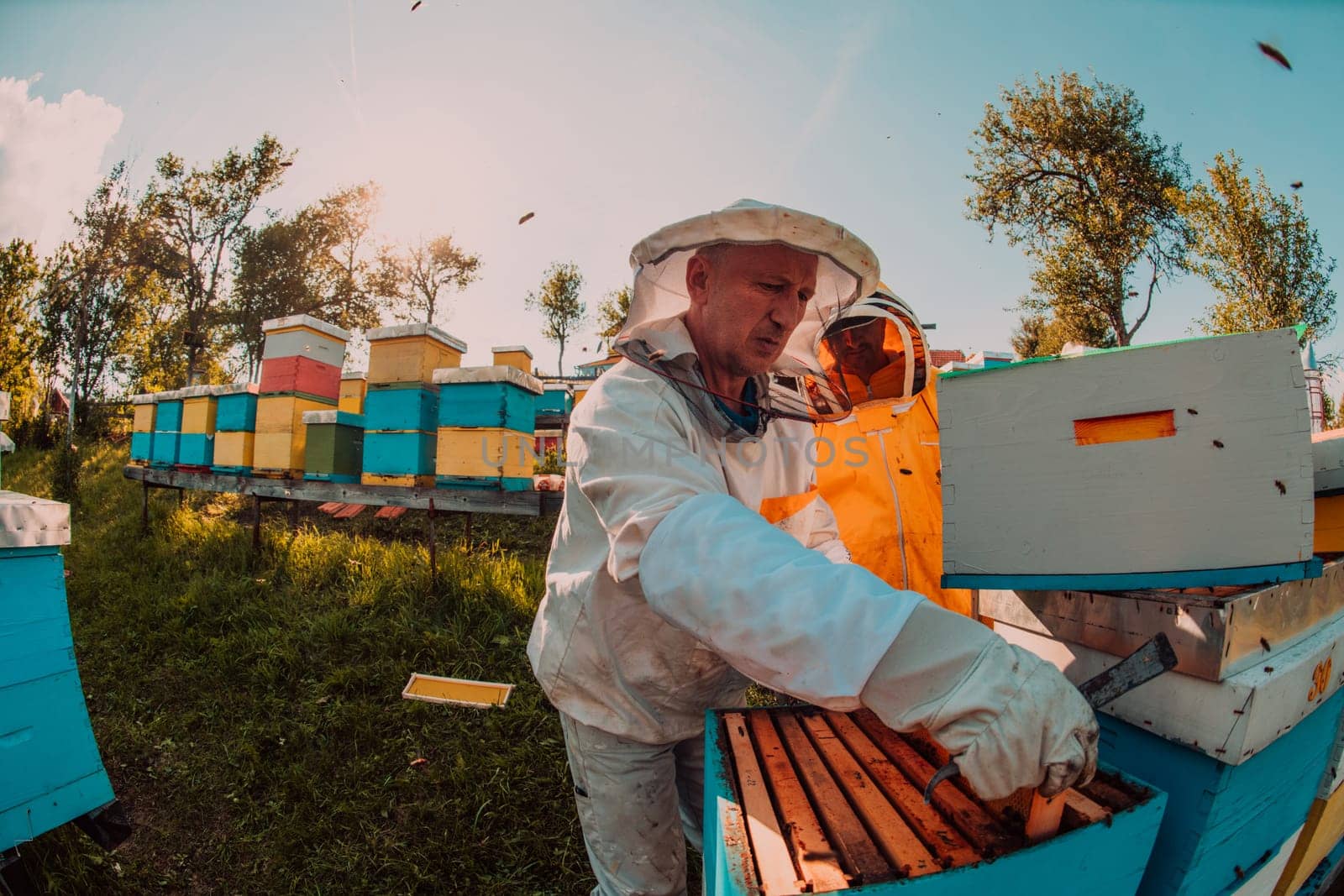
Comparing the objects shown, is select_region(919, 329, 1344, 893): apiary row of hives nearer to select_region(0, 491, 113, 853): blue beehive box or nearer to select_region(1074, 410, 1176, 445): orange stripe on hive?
select_region(1074, 410, 1176, 445): orange stripe on hive

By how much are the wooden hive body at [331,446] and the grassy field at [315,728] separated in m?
0.54

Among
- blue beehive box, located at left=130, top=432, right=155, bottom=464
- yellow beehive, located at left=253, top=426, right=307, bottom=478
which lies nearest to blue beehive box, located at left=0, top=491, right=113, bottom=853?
yellow beehive, located at left=253, top=426, right=307, bottom=478

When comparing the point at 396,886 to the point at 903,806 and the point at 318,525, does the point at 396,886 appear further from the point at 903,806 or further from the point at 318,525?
the point at 318,525

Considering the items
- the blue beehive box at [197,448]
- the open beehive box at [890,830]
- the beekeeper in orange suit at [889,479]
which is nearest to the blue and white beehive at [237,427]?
the blue beehive box at [197,448]

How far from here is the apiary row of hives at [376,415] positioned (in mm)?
4430

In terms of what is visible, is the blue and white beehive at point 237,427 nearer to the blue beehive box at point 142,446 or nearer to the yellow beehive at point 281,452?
the yellow beehive at point 281,452

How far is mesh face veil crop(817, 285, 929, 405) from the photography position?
7.34 ft

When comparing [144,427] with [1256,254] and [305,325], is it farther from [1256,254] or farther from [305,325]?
[1256,254]

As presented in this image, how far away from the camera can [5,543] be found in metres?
1.90

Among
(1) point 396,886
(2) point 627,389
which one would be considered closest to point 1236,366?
(2) point 627,389

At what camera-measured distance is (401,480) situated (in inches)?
187

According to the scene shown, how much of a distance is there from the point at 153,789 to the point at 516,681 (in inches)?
66.0

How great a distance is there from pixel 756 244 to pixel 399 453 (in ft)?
13.4

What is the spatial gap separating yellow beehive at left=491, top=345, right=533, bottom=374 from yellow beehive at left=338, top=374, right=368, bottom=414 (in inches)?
51.0
